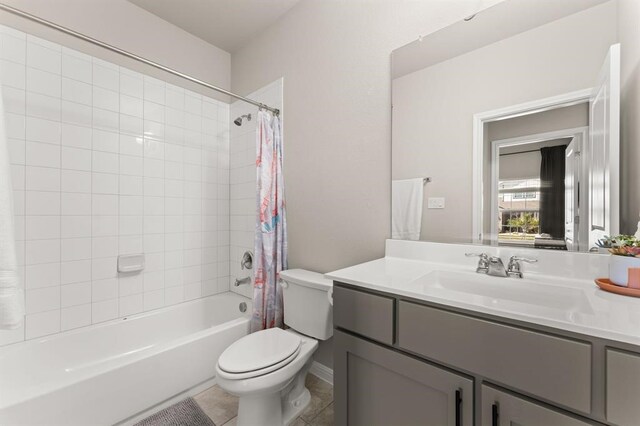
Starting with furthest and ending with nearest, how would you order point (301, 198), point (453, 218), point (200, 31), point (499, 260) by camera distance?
point (200, 31), point (301, 198), point (453, 218), point (499, 260)

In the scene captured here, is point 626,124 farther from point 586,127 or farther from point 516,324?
point 516,324

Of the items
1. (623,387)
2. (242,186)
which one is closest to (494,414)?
(623,387)

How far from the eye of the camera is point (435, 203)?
4.63 feet

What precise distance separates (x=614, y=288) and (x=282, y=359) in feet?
4.28

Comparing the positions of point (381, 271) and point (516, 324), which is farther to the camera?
point (381, 271)

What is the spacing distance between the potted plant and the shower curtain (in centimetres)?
166

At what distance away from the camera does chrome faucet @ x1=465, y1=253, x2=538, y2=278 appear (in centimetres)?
111

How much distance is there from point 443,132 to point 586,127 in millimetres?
527

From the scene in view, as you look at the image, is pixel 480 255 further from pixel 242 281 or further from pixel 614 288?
pixel 242 281

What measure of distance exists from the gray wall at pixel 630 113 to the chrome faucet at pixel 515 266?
31cm

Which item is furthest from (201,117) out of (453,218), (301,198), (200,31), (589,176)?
(589,176)

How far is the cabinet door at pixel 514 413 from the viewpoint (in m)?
0.68

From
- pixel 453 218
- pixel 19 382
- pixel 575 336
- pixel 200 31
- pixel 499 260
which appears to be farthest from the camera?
pixel 200 31

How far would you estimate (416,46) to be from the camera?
1418mm
